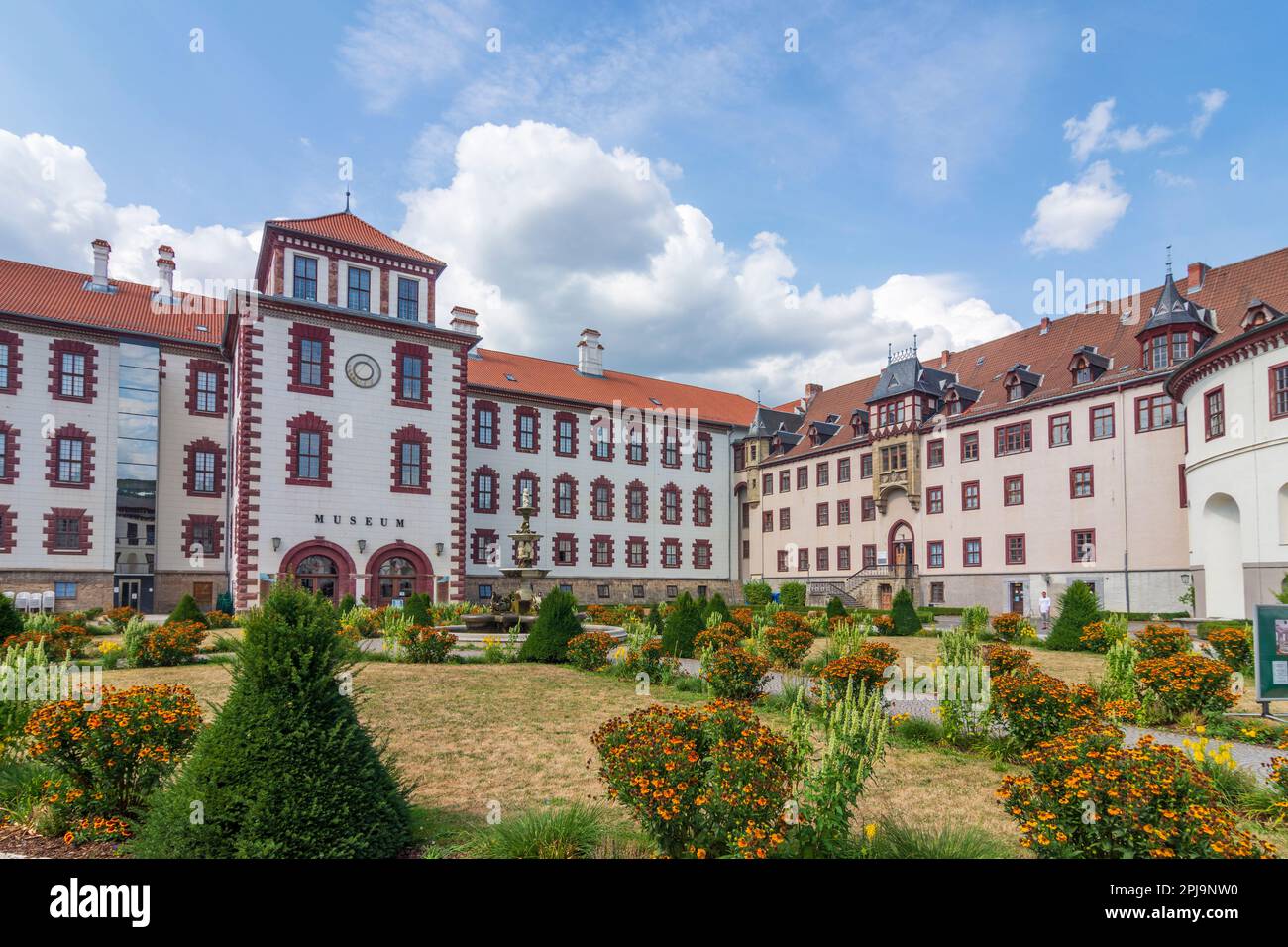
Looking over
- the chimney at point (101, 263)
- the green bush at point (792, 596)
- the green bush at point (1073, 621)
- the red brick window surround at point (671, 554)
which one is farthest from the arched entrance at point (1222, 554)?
the chimney at point (101, 263)

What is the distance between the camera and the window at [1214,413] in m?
27.0

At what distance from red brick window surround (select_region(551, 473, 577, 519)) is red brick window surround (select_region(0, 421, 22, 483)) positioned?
24.5 meters

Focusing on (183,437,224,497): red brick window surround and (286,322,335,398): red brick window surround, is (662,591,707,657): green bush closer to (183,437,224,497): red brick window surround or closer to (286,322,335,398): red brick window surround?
(286,322,335,398): red brick window surround

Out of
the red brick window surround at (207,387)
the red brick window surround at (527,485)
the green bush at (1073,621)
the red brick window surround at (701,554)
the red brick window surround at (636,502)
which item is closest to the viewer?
the green bush at (1073,621)

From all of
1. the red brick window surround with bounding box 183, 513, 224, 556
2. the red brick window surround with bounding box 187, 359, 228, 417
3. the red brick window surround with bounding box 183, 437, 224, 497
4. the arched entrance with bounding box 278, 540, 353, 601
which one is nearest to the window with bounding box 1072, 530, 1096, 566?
the arched entrance with bounding box 278, 540, 353, 601

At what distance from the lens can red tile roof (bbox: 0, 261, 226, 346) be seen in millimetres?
34000

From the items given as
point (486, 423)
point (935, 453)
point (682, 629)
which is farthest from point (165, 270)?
point (935, 453)

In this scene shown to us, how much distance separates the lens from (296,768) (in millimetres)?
5195

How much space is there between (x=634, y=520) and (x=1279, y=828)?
41.4 meters

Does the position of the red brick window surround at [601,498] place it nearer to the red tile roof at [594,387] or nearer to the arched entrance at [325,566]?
the red tile roof at [594,387]

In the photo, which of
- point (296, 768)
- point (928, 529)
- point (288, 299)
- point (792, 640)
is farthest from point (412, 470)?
point (296, 768)

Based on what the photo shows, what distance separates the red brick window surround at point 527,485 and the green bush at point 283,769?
3807cm

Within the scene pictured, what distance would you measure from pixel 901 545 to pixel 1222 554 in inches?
657

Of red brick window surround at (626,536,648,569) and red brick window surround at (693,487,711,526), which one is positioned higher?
red brick window surround at (693,487,711,526)
